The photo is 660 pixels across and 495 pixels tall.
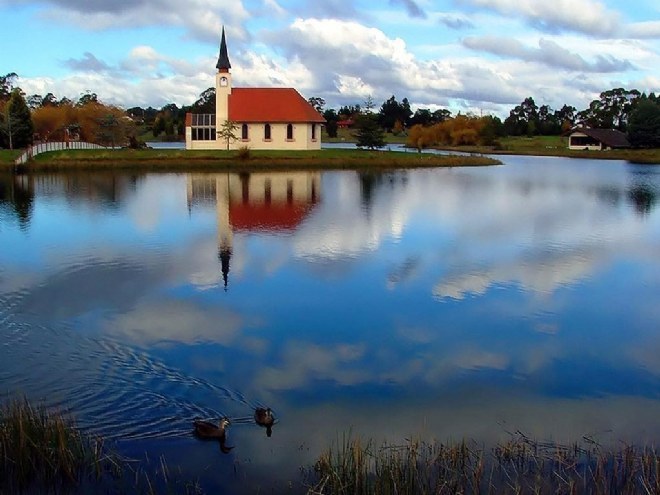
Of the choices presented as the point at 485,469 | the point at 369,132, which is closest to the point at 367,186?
the point at 369,132

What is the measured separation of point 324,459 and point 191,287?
864 centimetres

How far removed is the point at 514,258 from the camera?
18766 millimetres

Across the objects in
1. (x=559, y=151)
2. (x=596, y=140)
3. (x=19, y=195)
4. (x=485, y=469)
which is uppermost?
(x=596, y=140)

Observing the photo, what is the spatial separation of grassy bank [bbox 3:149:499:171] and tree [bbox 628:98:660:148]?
34461 millimetres

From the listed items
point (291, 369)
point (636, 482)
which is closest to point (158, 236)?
point (291, 369)

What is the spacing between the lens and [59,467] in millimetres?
7250

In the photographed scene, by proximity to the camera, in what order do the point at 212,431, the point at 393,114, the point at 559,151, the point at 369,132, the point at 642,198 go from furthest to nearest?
the point at 393,114, the point at 559,151, the point at 369,132, the point at 642,198, the point at 212,431

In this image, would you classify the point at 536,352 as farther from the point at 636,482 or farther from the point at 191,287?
the point at 191,287

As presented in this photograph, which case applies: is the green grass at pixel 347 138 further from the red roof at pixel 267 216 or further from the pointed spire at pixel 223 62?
the red roof at pixel 267 216

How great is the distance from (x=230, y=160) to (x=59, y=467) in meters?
44.7

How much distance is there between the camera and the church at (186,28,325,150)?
202 ft

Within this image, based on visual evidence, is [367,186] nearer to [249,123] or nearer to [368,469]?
[249,123]

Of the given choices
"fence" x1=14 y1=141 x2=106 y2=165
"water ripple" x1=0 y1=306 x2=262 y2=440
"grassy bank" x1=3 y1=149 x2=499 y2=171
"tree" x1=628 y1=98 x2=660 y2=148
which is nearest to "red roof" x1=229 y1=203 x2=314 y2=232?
"water ripple" x1=0 y1=306 x2=262 y2=440

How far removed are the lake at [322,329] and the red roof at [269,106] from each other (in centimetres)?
3653
